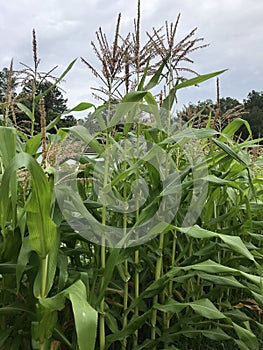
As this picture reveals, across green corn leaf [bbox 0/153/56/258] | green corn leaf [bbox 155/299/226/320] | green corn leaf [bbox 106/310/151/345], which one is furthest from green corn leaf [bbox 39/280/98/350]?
green corn leaf [bbox 155/299/226/320]

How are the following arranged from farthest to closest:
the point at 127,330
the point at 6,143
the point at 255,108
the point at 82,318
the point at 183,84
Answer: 1. the point at 255,108
2. the point at 183,84
3. the point at 127,330
4. the point at 6,143
5. the point at 82,318

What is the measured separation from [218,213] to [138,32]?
2.83 feet

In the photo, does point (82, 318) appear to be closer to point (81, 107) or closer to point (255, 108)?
point (81, 107)

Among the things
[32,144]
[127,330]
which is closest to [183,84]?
[32,144]

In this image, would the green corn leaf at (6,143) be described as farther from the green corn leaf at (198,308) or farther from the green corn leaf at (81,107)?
the green corn leaf at (198,308)

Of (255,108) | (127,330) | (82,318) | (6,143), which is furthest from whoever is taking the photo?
(255,108)

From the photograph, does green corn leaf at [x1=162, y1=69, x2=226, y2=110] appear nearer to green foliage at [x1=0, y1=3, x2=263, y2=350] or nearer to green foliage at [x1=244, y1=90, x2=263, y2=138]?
green foliage at [x1=0, y1=3, x2=263, y2=350]

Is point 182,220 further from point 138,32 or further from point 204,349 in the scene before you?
point 138,32

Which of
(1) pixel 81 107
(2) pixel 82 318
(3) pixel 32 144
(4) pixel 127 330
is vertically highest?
(1) pixel 81 107

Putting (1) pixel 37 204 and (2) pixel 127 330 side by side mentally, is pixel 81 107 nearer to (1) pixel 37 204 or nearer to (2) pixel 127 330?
(1) pixel 37 204

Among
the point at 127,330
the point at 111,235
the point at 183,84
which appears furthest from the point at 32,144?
the point at 127,330

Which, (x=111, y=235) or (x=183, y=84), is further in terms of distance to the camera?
(x=183, y=84)

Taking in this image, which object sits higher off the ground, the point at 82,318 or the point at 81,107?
the point at 81,107

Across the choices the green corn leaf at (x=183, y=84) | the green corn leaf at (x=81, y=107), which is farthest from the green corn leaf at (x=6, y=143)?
the green corn leaf at (x=183, y=84)
